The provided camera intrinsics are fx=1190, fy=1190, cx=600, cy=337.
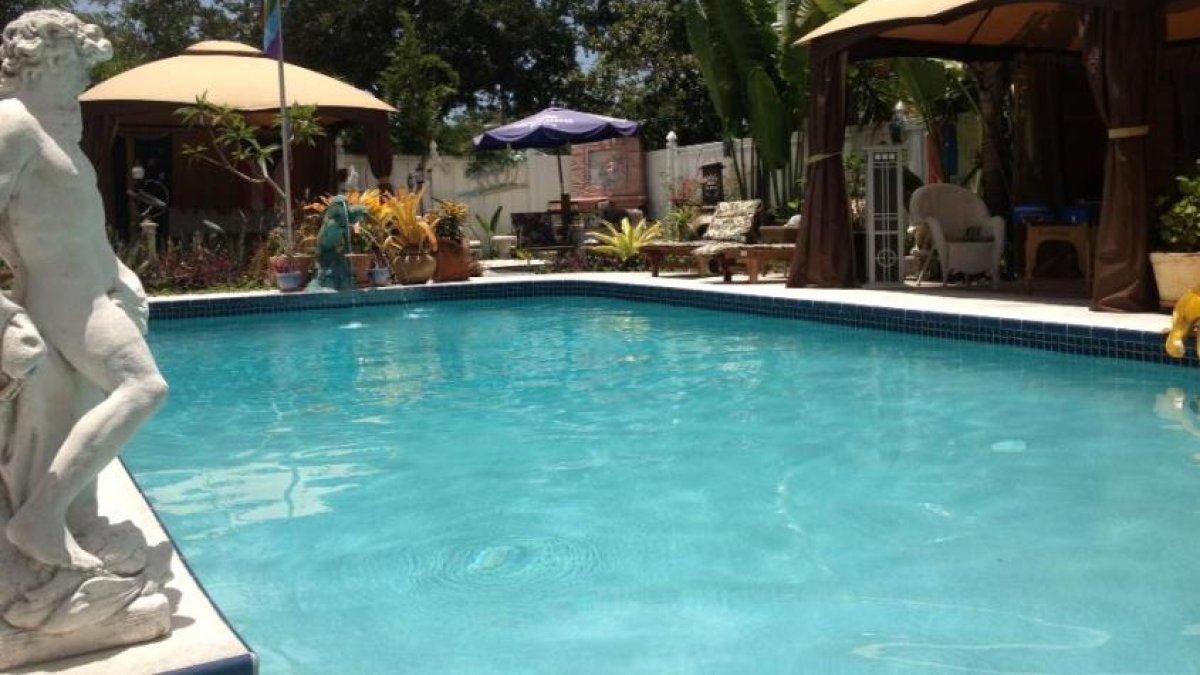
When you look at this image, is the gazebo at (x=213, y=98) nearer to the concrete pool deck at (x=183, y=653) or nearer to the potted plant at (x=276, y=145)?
the potted plant at (x=276, y=145)

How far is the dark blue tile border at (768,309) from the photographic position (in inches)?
276

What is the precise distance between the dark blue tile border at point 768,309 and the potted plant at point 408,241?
472 mm

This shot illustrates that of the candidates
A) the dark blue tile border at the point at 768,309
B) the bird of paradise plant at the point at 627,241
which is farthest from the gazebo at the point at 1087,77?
the bird of paradise plant at the point at 627,241

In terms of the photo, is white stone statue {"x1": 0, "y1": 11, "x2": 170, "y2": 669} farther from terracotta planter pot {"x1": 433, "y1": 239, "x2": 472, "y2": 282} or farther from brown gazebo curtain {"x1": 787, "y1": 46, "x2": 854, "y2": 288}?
terracotta planter pot {"x1": 433, "y1": 239, "x2": 472, "y2": 282}

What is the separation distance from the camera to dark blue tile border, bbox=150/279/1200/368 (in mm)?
7021

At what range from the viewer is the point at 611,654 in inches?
111

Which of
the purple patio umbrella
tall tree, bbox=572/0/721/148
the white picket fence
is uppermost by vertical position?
tall tree, bbox=572/0/721/148

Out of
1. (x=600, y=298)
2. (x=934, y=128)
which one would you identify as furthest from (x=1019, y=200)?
(x=600, y=298)

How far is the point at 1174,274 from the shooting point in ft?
24.4

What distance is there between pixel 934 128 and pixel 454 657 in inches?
431

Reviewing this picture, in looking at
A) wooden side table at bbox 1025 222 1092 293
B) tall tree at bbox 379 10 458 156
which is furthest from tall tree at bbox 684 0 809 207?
tall tree at bbox 379 10 458 156

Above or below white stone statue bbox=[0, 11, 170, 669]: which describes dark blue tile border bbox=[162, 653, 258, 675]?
below

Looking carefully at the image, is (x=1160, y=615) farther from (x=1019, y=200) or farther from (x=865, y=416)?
(x=1019, y=200)

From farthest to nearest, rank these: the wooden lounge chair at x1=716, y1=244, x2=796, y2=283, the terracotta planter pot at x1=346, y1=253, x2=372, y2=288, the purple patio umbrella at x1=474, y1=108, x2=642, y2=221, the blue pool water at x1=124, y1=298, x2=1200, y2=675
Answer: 1. the purple patio umbrella at x1=474, y1=108, x2=642, y2=221
2. the terracotta planter pot at x1=346, y1=253, x2=372, y2=288
3. the wooden lounge chair at x1=716, y1=244, x2=796, y2=283
4. the blue pool water at x1=124, y1=298, x2=1200, y2=675
